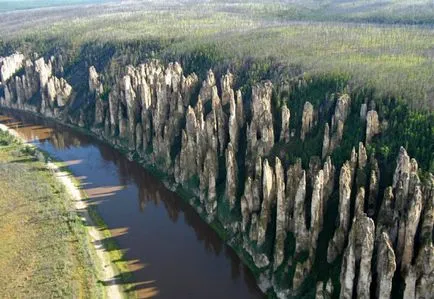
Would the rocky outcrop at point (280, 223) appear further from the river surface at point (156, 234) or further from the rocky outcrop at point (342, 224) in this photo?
the rocky outcrop at point (342, 224)

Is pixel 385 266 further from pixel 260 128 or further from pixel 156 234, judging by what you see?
pixel 156 234

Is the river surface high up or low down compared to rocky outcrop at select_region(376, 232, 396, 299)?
down

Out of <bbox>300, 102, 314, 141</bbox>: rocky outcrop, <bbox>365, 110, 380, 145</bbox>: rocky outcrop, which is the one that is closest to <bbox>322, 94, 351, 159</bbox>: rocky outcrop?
<bbox>300, 102, 314, 141</bbox>: rocky outcrop

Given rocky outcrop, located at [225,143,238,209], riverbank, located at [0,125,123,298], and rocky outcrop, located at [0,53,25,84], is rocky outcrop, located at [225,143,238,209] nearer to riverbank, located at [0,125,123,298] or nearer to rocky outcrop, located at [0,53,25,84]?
riverbank, located at [0,125,123,298]

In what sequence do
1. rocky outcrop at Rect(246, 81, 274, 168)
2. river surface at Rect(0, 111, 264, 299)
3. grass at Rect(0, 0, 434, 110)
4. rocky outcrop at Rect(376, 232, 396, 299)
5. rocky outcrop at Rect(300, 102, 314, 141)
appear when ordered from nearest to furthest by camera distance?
1. rocky outcrop at Rect(376, 232, 396, 299)
2. river surface at Rect(0, 111, 264, 299)
3. rocky outcrop at Rect(300, 102, 314, 141)
4. rocky outcrop at Rect(246, 81, 274, 168)
5. grass at Rect(0, 0, 434, 110)

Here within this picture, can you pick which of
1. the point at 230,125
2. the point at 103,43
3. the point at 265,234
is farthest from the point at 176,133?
the point at 103,43

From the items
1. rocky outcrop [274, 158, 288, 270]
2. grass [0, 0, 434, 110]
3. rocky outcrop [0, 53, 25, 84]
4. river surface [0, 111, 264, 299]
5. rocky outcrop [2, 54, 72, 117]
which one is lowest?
river surface [0, 111, 264, 299]

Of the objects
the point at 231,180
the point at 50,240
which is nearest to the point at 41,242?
the point at 50,240
